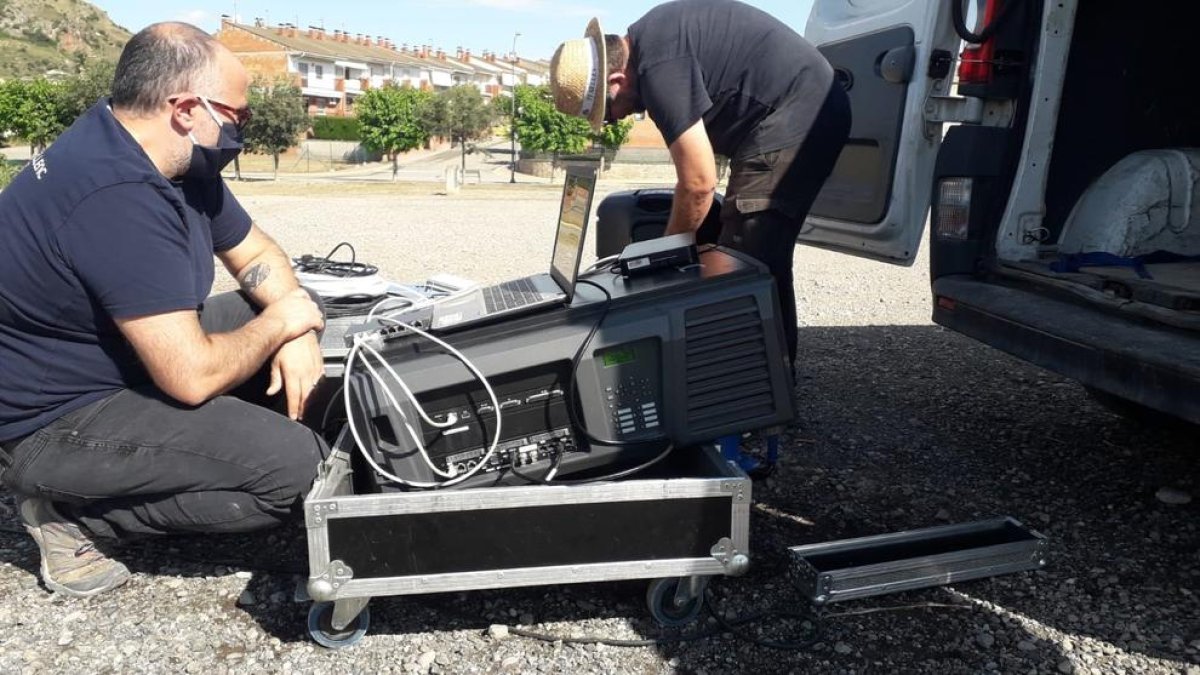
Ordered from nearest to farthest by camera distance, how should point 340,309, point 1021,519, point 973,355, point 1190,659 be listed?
point 1190,659 → point 1021,519 → point 340,309 → point 973,355

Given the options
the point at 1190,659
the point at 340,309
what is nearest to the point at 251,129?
the point at 340,309

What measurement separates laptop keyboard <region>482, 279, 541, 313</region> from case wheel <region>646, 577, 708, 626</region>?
32.2 inches

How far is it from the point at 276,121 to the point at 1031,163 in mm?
41637

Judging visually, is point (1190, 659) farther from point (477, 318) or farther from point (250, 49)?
point (250, 49)

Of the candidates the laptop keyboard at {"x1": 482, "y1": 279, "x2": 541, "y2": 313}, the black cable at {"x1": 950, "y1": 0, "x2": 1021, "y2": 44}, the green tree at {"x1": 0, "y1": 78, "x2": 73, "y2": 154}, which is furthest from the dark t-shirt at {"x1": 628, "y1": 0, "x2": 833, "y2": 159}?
the green tree at {"x1": 0, "y1": 78, "x2": 73, "y2": 154}

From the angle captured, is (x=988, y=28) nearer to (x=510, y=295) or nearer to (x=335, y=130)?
(x=510, y=295)

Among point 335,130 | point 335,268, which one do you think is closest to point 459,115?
point 335,130

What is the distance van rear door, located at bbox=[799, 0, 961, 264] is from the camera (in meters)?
3.68

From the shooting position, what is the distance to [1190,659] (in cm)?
224

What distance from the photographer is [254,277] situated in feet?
10.1

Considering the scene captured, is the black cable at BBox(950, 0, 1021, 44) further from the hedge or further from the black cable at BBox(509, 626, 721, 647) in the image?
the hedge

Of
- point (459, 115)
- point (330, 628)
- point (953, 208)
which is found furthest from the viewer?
point (459, 115)

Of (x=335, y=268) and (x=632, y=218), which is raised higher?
(x=632, y=218)

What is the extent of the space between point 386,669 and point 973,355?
13.2ft
